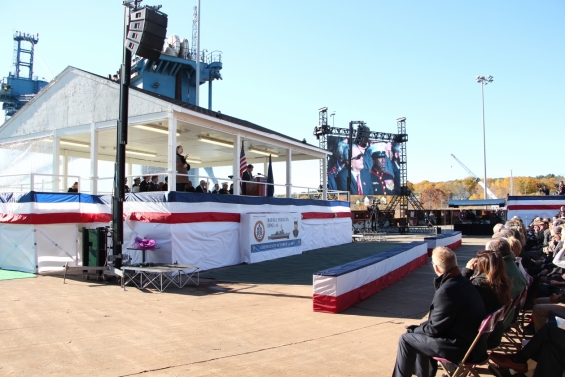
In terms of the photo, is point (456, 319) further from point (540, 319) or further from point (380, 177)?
point (380, 177)

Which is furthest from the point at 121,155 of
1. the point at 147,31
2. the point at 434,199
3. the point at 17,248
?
the point at 434,199

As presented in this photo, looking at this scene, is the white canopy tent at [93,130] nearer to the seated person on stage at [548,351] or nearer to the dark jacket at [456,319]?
the dark jacket at [456,319]

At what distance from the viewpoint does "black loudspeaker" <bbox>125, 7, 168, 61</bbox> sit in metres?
9.54

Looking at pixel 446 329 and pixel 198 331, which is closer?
pixel 446 329

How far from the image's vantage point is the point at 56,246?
13266 mm

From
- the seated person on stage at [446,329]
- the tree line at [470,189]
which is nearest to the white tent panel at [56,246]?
the seated person on stage at [446,329]

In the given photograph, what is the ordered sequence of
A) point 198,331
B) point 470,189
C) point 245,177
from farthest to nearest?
point 470,189 → point 245,177 → point 198,331

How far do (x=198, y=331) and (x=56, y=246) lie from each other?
8.63 metres

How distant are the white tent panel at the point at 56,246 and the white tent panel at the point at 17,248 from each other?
0.66 feet

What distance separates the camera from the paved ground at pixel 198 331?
16.7ft

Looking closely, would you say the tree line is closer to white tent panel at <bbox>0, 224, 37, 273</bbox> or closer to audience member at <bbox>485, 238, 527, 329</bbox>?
white tent panel at <bbox>0, 224, 37, 273</bbox>

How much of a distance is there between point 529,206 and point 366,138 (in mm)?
16047

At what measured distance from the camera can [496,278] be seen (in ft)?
14.7

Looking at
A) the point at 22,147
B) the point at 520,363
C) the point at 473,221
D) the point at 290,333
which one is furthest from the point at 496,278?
the point at 473,221
